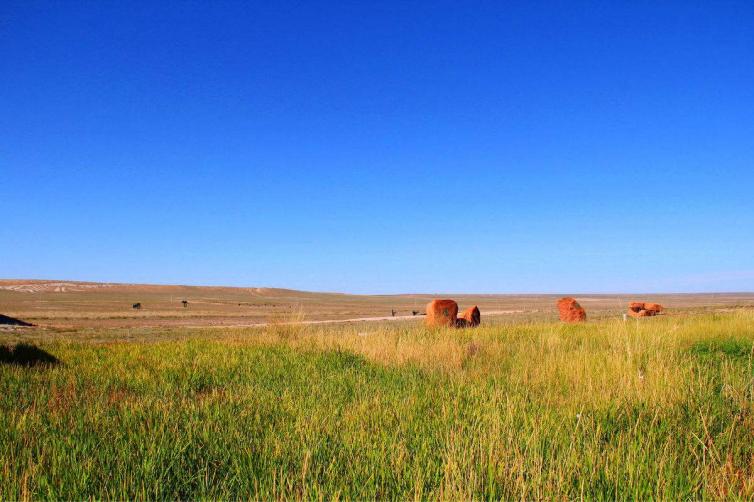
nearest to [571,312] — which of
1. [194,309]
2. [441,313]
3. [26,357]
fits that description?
[441,313]

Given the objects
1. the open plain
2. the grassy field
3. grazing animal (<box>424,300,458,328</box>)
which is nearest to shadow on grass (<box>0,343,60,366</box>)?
the open plain

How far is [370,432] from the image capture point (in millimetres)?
3393

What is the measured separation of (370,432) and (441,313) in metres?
15.6

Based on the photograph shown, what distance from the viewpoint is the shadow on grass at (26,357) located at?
23.3ft

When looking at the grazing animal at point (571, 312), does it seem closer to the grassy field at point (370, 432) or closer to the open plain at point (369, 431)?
the grassy field at point (370, 432)

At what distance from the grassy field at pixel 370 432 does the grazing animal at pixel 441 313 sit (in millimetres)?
11470

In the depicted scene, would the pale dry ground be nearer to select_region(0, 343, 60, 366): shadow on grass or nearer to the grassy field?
select_region(0, 343, 60, 366): shadow on grass

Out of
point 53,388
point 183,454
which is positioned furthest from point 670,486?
point 53,388

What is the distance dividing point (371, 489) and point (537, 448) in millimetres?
1165

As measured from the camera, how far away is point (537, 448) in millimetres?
2963

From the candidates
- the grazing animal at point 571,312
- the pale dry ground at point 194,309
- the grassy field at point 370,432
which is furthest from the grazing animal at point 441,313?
the grassy field at point 370,432

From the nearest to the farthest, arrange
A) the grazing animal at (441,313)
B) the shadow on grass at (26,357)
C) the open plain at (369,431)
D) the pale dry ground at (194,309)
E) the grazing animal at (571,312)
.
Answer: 1. the open plain at (369,431)
2. the shadow on grass at (26,357)
3. the grazing animal at (441,313)
4. the grazing animal at (571,312)
5. the pale dry ground at (194,309)

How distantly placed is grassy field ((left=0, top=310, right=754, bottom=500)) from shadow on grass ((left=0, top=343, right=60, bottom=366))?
29cm

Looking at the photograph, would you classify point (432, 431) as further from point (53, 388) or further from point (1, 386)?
point (1, 386)
